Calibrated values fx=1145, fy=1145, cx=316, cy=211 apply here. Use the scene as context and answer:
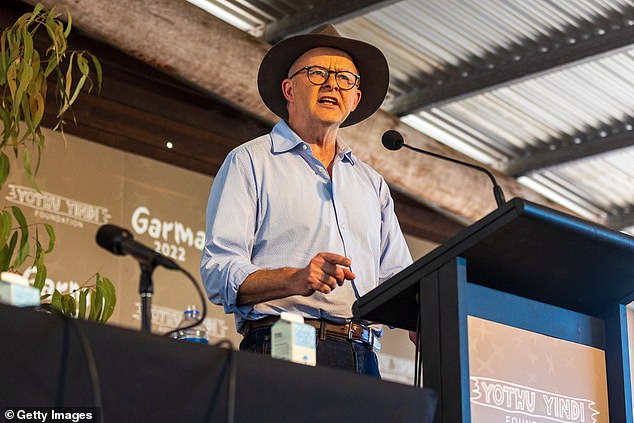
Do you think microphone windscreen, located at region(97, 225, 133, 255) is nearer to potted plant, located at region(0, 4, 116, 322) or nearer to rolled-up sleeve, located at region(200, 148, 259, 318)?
rolled-up sleeve, located at region(200, 148, 259, 318)

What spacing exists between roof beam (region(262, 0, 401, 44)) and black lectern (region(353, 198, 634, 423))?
3491 mm

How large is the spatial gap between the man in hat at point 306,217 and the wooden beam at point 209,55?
2108mm

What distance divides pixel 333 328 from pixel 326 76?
680 millimetres

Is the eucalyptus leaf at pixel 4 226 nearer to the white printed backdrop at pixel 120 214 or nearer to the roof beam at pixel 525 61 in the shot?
the white printed backdrop at pixel 120 214

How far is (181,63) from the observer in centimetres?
530

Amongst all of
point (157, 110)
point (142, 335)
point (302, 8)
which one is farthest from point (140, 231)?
point (142, 335)

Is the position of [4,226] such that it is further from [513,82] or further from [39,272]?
[513,82]

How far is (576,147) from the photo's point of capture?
709 centimetres

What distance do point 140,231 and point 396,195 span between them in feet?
7.33

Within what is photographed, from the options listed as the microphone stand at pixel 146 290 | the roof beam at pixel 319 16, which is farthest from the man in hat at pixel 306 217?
the roof beam at pixel 319 16

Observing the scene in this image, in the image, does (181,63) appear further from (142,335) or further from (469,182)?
(142,335)

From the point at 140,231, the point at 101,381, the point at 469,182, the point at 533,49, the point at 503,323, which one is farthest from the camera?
the point at 469,182
